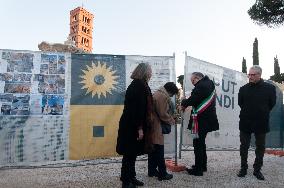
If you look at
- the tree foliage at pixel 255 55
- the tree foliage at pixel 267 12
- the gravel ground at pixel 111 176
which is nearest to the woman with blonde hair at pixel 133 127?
the gravel ground at pixel 111 176

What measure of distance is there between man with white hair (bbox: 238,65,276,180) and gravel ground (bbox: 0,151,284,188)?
0.99 ft

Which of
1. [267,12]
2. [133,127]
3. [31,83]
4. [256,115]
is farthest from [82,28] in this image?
[133,127]

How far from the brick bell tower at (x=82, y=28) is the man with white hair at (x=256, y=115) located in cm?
8633

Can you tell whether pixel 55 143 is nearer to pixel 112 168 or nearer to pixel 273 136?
pixel 112 168

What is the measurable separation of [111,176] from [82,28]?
90.8 metres

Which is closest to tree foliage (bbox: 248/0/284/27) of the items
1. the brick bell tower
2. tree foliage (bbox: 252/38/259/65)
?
tree foliage (bbox: 252/38/259/65)

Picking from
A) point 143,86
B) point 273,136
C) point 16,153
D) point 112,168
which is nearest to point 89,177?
point 112,168

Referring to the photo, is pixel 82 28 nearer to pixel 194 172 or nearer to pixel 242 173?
pixel 194 172

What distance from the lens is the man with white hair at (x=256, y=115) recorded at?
18.3 feet

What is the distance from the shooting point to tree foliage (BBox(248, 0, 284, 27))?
21703mm

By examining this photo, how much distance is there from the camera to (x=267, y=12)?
72.8 feet

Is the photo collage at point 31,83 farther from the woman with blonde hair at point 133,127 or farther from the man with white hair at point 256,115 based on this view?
the man with white hair at point 256,115

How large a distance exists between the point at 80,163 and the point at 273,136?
4542mm

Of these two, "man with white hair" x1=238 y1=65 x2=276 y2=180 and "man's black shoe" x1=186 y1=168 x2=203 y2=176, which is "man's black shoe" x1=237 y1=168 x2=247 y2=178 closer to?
"man with white hair" x1=238 y1=65 x2=276 y2=180
